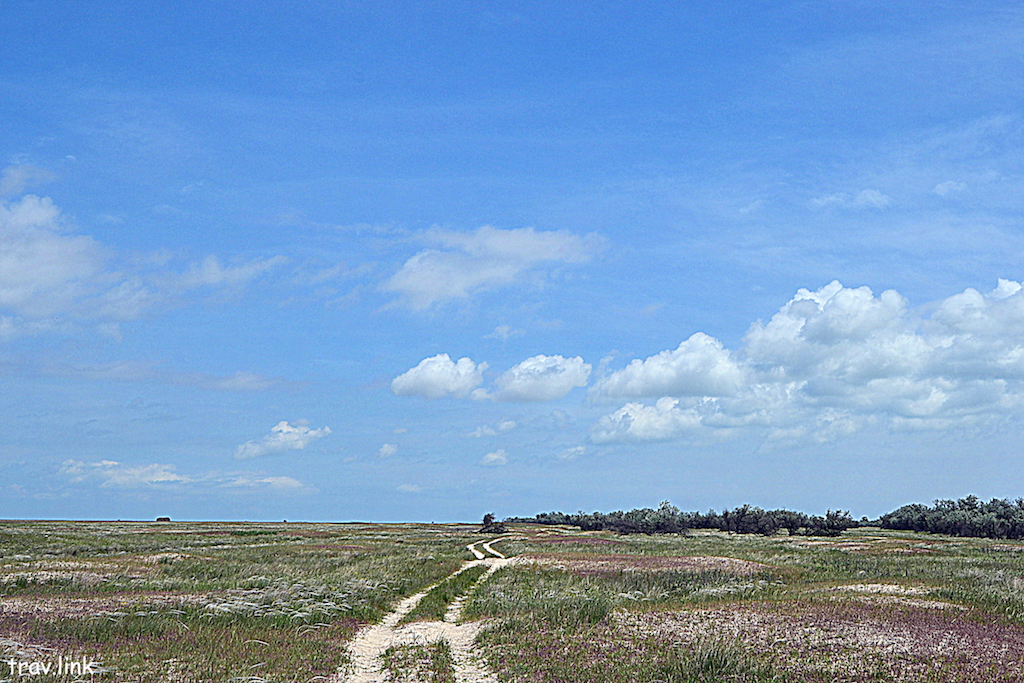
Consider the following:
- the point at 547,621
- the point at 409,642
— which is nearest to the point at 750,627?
the point at 547,621

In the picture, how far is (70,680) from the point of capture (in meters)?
15.2

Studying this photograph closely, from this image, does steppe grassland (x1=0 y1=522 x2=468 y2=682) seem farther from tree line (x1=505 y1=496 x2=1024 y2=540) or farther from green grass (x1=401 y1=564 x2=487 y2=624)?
tree line (x1=505 y1=496 x2=1024 y2=540)

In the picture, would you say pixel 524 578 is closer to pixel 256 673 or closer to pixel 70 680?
pixel 256 673

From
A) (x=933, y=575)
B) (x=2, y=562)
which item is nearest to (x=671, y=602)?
(x=933, y=575)

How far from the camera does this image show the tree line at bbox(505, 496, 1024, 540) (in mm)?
94975

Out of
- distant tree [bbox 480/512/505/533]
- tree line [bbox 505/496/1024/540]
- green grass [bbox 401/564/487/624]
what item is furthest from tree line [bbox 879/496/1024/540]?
green grass [bbox 401/564/487/624]

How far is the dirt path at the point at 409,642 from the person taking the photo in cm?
1698

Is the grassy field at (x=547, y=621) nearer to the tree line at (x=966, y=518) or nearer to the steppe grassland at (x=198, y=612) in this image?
the steppe grassland at (x=198, y=612)

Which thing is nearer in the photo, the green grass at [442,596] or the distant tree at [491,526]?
the green grass at [442,596]

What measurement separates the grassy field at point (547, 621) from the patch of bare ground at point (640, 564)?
58 centimetres

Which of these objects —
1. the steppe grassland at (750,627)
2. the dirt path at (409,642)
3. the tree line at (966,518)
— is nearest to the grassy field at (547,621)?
the steppe grassland at (750,627)

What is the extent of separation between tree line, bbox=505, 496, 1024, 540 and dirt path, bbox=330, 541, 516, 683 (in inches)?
3268

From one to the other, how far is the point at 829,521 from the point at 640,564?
7443cm

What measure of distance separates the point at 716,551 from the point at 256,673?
4524cm
